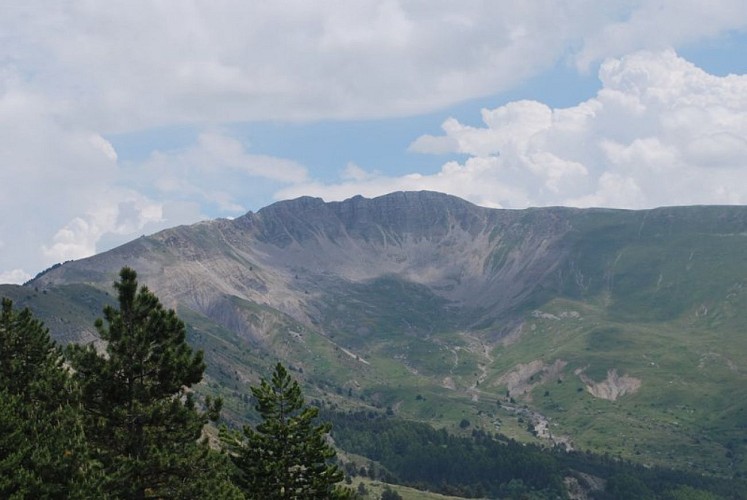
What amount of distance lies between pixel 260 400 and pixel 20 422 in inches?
744

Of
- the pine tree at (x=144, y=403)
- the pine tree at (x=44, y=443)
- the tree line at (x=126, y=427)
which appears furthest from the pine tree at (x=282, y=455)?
the pine tree at (x=44, y=443)

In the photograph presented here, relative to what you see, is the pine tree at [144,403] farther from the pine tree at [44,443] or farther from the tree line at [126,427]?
the pine tree at [44,443]

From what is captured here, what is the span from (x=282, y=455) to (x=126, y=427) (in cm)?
1345

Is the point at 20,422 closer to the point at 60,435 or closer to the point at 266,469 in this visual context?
the point at 60,435

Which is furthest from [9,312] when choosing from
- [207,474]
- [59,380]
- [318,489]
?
[318,489]

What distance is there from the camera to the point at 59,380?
148ft

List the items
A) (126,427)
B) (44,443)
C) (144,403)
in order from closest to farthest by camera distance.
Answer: (44,443) → (126,427) → (144,403)

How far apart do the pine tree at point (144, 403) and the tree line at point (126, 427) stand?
65mm

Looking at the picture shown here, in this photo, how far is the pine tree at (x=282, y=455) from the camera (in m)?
53.0

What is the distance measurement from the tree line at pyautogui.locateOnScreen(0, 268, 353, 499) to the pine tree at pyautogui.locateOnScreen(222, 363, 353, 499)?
0.11 meters

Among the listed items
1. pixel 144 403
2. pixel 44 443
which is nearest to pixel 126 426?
pixel 144 403

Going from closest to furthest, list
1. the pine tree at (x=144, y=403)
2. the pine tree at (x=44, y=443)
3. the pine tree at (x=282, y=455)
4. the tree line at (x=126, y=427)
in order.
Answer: the pine tree at (x=44, y=443), the tree line at (x=126, y=427), the pine tree at (x=144, y=403), the pine tree at (x=282, y=455)

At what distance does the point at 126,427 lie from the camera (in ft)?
149

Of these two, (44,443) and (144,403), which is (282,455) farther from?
(44,443)
